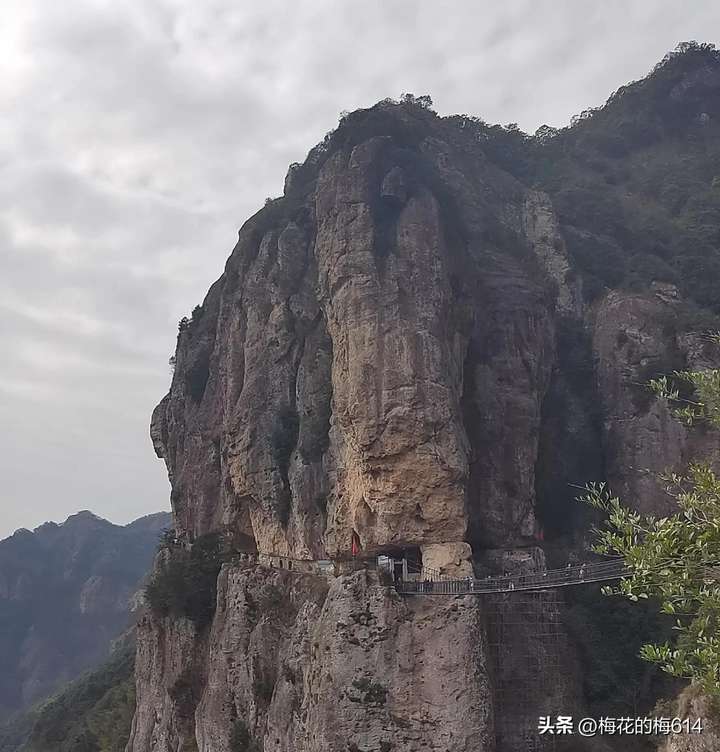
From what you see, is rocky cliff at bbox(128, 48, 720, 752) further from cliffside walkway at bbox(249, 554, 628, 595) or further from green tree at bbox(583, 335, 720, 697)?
green tree at bbox(583, 335, 720, 697)

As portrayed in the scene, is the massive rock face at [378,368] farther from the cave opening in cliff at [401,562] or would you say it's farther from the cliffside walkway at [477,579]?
the cliffside walkway at [477,579]

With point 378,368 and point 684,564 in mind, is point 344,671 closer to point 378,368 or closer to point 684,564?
point 378,368

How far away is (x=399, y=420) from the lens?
75.7 ft

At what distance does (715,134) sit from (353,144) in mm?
36769

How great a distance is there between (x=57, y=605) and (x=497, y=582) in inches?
5127

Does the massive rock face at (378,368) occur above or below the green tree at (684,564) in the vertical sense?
above

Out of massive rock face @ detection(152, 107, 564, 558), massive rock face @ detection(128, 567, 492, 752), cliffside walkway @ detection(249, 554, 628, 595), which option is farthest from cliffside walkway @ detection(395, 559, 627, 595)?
massive rock face @ detection(152, 107, 564, 558)

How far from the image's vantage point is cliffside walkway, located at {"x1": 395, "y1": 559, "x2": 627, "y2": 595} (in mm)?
20250

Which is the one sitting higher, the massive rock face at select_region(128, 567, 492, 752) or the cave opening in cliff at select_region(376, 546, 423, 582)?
the cave opening in cliff at select_region(376, 546, 423, 582)

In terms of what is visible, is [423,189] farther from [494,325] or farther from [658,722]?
[658,722]

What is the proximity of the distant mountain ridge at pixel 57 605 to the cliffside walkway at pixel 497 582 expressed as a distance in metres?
88.2

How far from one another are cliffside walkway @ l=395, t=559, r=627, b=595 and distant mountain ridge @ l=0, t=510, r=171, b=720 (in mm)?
88249

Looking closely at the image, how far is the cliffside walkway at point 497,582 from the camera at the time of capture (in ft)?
66.4

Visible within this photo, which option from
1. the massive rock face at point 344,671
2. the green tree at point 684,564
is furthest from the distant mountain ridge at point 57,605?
the green tree at point 684,564
